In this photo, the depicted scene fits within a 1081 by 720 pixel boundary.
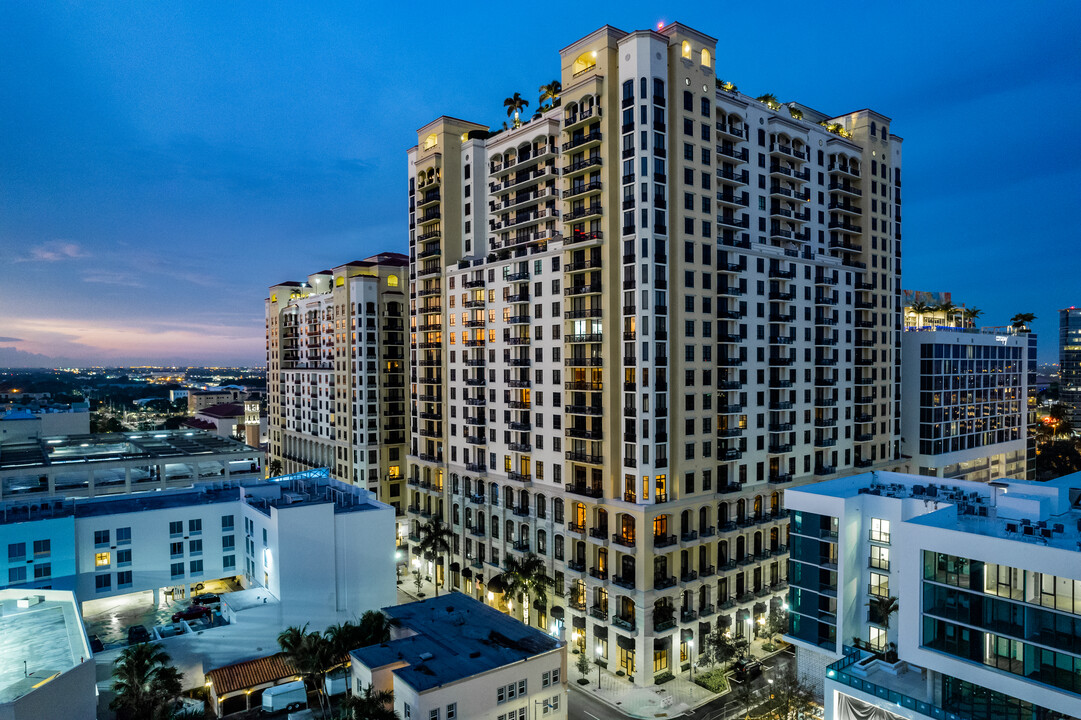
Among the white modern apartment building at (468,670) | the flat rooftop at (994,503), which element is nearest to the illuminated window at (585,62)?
the flat rooftop at (994,503)

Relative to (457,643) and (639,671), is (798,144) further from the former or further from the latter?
(457,643)

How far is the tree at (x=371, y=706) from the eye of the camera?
4141 cm

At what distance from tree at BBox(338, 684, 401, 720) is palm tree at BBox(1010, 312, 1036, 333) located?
126189 millimetres

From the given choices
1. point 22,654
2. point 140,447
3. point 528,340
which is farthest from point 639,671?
point 140,447

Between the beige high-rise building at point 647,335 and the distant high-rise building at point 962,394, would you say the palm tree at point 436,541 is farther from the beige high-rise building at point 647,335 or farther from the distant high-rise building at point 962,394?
the distant high-rise building at point 962,394

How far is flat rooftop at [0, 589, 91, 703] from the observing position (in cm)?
3728

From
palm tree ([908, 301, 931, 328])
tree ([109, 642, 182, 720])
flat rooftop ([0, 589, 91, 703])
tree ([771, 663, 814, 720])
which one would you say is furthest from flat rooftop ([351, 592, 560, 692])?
palm tree ([908, 301, 931, 328])

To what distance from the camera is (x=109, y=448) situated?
9681 centimetres

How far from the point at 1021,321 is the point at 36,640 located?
14682cm

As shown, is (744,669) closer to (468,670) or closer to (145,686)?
(468,670)

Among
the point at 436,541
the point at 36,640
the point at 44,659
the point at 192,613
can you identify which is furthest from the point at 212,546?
the point at 44,659

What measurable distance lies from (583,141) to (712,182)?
14.5 m

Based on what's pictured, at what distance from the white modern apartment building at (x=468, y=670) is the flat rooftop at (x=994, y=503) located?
25.0 meters

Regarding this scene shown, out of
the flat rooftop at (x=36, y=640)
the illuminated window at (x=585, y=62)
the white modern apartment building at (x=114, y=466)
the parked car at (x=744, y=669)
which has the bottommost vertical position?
the parked car at (x=744, y=669)
